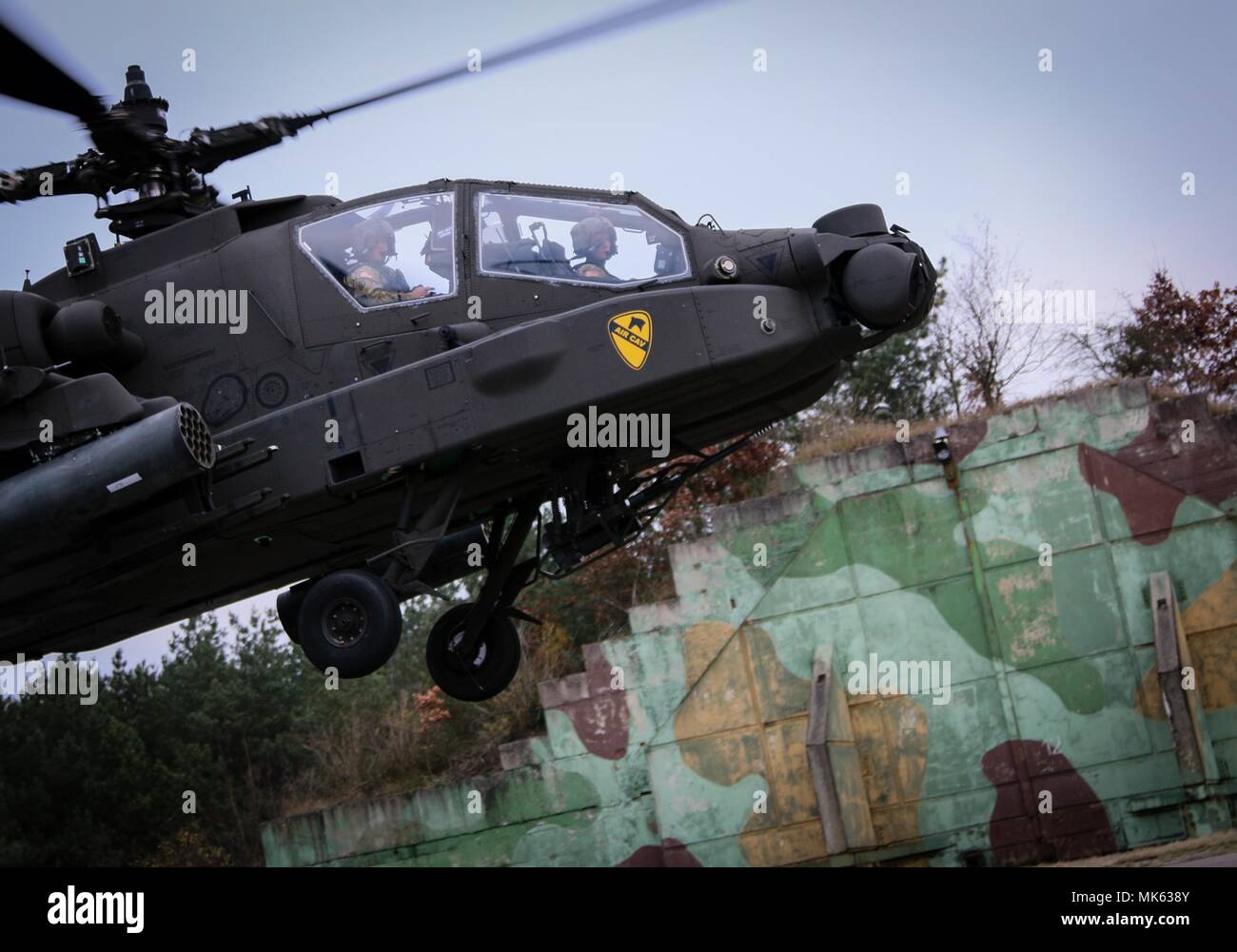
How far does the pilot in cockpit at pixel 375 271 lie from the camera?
1146 centimetres

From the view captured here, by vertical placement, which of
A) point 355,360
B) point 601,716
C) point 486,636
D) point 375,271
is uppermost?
point 375,271

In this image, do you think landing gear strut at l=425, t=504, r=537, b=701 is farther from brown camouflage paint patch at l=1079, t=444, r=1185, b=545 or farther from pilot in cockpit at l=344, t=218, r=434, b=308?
brown camouflage paint patch at l=1079, t=444, r=1185, b=545

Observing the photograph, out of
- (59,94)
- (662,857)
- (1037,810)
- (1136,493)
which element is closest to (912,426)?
(1136,493)

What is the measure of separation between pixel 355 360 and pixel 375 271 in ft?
2.33

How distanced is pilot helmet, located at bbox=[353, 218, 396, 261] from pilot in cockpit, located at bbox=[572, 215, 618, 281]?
1430mm

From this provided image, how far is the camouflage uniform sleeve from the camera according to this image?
452 inches

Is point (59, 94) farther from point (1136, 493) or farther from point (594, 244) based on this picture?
point (1136, 493)

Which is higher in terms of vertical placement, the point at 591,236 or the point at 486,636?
the point at 591,236

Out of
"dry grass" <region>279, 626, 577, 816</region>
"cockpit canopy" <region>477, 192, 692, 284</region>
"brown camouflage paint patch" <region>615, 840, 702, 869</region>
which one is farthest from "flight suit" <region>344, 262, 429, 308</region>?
"dry grass" <region>279, 626, 577, 816</region>

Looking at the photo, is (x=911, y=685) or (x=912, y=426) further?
Result: (x=912, y=426)

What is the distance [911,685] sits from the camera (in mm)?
18781

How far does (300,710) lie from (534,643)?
914 centimetres
